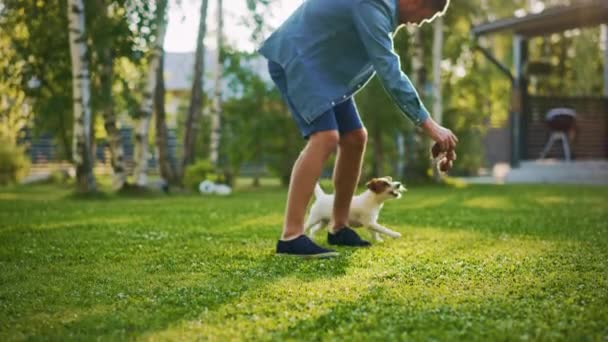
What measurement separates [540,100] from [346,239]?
15.6 metres

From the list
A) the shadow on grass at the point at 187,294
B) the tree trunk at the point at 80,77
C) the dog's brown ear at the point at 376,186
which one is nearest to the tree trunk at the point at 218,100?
the tree trunk at the point at 80,77

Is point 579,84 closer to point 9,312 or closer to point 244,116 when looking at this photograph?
point 244,116

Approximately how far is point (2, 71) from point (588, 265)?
47.5 feet

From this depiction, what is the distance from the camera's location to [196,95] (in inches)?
646

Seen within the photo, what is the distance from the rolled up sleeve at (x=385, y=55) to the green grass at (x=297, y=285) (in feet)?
2.70

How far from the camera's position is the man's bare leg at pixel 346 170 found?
4.89 metres

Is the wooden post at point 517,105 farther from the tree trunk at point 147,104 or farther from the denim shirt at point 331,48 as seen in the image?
the denim shirt at point 331,48

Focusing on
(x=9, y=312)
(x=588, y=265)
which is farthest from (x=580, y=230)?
(x=9, y=312)

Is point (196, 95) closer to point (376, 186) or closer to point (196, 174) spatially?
point (196, 174)

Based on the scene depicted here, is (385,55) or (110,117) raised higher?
(385,55)

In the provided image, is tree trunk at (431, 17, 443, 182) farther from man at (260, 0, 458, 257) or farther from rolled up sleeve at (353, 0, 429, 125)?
rolled up sleeve at (353, 0, 429, 125)

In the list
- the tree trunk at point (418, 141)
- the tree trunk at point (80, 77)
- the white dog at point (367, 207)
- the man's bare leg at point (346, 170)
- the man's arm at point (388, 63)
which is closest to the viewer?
the man's arm at point (388, 63)

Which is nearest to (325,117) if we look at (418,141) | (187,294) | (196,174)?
(187,294)

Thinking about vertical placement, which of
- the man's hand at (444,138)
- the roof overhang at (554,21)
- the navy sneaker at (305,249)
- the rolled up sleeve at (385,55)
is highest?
the roof overhang at (554,21)
